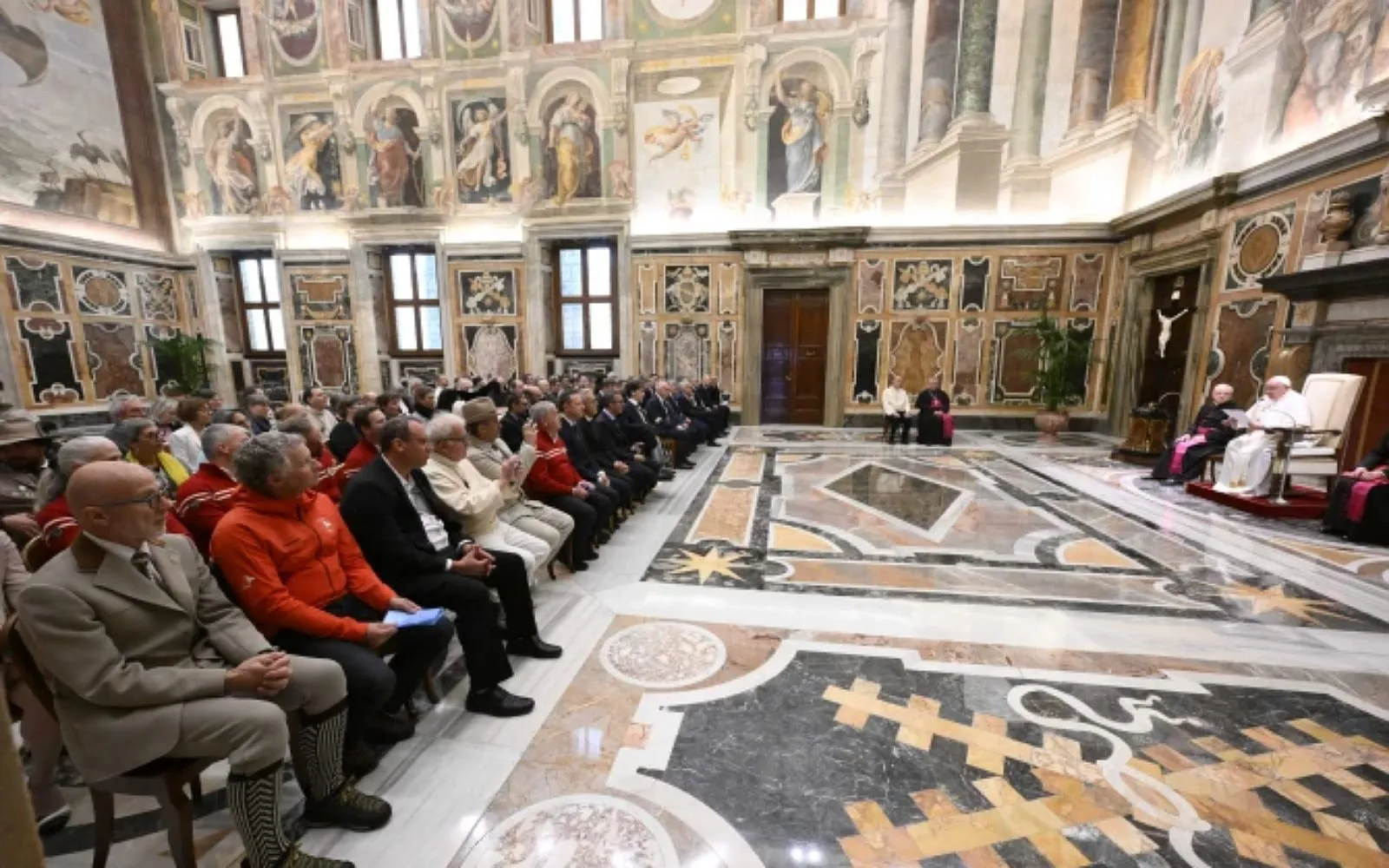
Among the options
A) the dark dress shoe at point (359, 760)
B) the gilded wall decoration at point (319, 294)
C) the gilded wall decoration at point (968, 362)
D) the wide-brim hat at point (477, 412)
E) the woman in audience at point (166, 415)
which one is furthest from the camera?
the gilded wall decoration at point (319, 294)

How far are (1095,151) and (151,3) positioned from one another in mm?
18099

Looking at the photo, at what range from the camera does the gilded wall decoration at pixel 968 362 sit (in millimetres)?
10359

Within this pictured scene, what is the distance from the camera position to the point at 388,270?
12461 millimetres

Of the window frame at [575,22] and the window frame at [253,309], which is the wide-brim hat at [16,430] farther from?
the window frame at [253,309]

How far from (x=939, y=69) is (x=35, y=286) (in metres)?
16.0

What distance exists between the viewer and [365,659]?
2.01 m

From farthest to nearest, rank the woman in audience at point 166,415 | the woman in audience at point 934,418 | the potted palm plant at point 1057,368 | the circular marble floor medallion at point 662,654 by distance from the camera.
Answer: the potted palm plant at point 1057,368 < the woman in audience at point 934,418 < the woman in audience at point 166,415 < the circular marble floor medallion at point 662,654

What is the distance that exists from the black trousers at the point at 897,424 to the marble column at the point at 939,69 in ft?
16.0

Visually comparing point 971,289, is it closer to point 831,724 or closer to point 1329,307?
point 1329,307

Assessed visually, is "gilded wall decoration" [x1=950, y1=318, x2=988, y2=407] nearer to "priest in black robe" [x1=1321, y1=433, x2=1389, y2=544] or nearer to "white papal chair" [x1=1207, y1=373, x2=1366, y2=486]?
"white papal chair" [x1=1207, y1=373, x2=1366, y2=486]

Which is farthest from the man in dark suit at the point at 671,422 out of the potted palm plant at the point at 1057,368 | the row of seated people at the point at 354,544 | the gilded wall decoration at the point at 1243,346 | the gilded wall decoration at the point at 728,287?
the gilded wall decoration at the point at 1243,346

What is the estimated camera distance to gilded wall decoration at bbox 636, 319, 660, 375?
36.7 ft

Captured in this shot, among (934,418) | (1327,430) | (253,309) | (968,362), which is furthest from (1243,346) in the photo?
(253,309)

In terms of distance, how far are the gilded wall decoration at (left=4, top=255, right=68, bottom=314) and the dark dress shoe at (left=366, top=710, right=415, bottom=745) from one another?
504 inches
